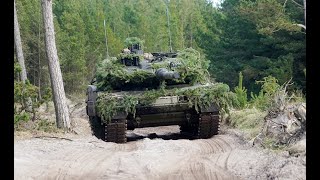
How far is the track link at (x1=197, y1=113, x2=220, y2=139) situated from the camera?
1080cm

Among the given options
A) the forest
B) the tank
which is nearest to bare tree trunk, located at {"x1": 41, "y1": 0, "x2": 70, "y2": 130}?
the forest

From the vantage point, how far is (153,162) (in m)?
7.29

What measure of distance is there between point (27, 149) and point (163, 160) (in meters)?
2.32

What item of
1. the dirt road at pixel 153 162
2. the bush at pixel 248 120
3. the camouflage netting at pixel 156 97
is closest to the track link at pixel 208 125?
the camouflage netting at pixel 156 97

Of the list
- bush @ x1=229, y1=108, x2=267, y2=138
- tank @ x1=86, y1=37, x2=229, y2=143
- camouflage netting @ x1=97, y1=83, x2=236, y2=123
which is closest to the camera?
camouflage netting @ x1=97, y1=83, x2=236, y2=123

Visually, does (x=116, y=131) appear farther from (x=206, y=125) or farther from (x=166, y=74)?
(x=206, y=125)

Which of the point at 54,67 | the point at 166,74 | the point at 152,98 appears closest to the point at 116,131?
the point at 152,98

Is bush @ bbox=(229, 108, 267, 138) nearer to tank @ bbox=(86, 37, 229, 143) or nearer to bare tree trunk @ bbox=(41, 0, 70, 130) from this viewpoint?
tank @ bbox=(86, 37, 229, 143)

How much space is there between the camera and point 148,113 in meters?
10.7

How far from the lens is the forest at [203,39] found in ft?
66.6
